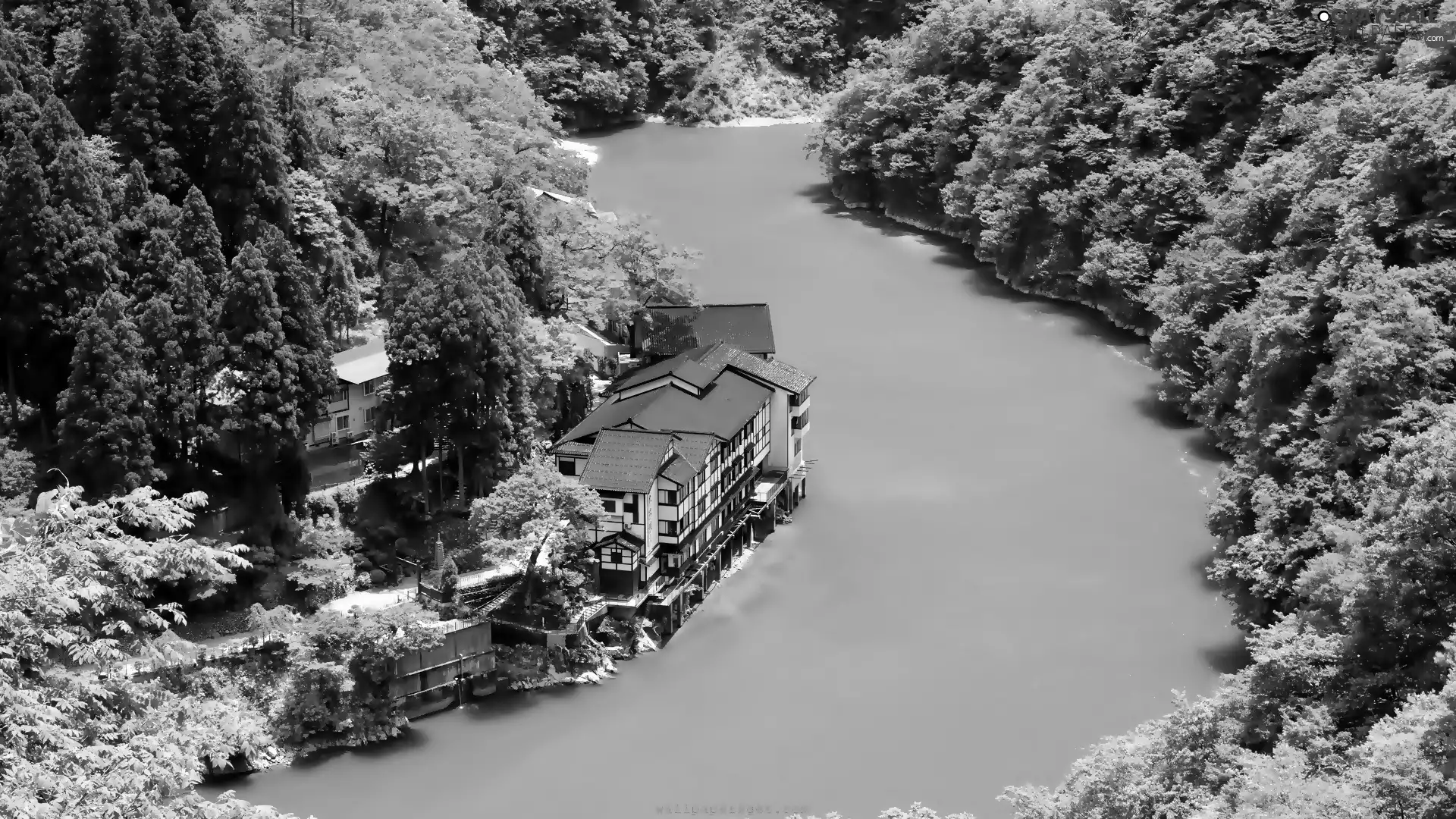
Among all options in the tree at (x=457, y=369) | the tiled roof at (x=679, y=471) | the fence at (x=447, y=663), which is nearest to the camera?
the fence at (x=447, y=663)

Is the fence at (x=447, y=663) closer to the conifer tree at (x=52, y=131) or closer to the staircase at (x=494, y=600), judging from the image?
the staircase at (x=494, y=600)

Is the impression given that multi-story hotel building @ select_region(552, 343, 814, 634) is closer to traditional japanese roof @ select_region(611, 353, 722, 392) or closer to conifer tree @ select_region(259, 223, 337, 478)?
traditional japanese roof @ select_region(611, 353, 722, 392)

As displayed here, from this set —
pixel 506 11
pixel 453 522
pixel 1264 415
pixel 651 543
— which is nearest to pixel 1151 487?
pixel 1264 415

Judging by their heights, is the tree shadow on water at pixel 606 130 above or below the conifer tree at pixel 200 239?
below

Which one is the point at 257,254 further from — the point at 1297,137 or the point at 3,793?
the point at 1297,137

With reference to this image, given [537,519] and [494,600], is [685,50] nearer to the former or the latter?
[537,519]

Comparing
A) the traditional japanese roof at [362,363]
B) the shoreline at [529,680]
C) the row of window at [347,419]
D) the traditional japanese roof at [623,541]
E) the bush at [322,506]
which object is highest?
the traditional japanese roof at [362,363]

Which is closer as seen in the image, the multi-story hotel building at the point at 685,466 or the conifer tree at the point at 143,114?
the multi-story hotel building at the point at 685,466

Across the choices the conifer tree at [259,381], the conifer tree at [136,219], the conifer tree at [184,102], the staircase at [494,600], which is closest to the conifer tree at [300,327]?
the conifer tree at [259,381]
